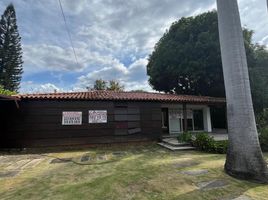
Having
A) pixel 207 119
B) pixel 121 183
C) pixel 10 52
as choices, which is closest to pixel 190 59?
pixel 207 119

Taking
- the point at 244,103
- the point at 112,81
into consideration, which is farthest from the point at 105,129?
the point at 112,81

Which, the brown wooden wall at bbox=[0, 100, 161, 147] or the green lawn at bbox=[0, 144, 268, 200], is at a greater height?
the brown wooden wall at bbox=[0, 100, 161, 147]

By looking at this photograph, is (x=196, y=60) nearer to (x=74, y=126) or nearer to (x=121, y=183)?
(x=74, y=126)

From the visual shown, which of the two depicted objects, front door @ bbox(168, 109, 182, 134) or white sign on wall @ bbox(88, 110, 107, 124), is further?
front door @ bbox(168, 109, 182, 134)

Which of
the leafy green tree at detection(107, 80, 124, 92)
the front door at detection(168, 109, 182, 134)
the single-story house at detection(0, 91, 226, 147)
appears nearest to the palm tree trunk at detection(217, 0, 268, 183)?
the single-story house at detection(0, 91, 226, 147)

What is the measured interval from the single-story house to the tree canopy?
678 centimetres

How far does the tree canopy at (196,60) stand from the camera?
17016mm

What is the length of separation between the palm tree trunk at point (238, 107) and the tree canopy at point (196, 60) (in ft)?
41.2

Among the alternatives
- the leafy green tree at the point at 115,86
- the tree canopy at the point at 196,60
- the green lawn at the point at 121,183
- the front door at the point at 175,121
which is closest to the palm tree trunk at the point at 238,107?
the green lawn at the point at 121,183

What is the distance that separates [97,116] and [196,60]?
37.9 ft

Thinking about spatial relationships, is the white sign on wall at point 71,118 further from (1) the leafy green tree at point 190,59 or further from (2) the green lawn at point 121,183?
(1) the leafy green tree at point 190,59

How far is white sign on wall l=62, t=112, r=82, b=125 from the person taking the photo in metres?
10.7

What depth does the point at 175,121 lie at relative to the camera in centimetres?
1551

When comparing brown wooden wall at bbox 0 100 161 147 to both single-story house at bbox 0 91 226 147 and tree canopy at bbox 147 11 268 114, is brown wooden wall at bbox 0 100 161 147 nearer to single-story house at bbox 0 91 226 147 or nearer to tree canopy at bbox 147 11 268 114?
single-story house at bbox 0 91 226 147
